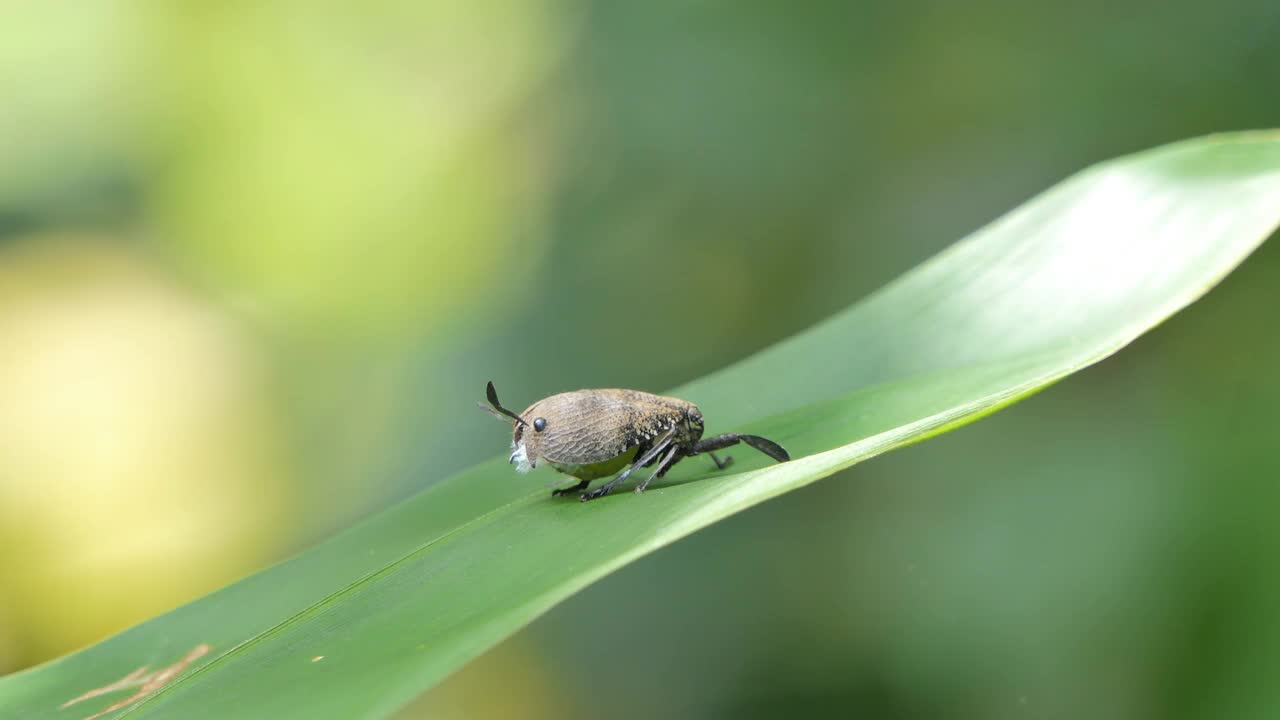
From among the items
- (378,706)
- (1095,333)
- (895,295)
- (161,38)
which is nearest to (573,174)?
(161,38)

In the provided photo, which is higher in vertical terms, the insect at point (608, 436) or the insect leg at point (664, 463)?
the insect at point (608, 436)

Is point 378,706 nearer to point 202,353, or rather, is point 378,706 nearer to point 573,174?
point 573,174

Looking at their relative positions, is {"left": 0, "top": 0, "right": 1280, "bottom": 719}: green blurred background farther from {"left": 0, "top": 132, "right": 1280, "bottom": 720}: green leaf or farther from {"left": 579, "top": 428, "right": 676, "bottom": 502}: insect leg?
{"left": 579, "top": 428, "right": 676, "bottom": 502}: insect leg

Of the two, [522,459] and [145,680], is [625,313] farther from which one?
[145,680]

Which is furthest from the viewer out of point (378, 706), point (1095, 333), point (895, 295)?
point (895, 295)

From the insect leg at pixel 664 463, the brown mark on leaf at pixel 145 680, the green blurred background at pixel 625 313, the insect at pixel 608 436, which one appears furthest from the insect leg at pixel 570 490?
the green blurred background at pixel 625 313

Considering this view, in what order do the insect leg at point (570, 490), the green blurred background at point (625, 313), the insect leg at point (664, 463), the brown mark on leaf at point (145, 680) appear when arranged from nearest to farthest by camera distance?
the brown mark on leaf at point (145, 680), the insect leg at point (570, 490), the insect leg at point (664, 463), the green blurred background at point (625, 313)

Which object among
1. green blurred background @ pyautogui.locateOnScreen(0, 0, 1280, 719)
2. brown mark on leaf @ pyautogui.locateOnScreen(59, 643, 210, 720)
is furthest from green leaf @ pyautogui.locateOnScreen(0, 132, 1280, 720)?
green blurred background @ pyautogui.locateOnScreen(0, 0, 1280, 719)

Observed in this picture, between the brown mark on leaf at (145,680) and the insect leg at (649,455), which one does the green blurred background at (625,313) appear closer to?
the insect leg at (649,455)
